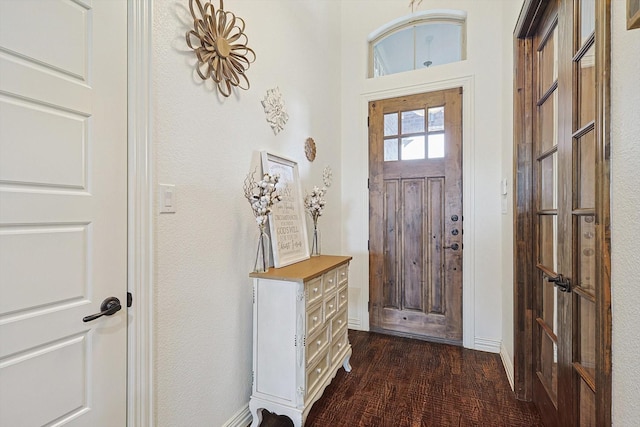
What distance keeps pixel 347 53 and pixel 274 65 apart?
1.50 m

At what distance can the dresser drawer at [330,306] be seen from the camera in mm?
1877

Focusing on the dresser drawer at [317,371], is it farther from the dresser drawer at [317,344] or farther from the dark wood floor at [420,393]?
the dark wood floor at [420,393]

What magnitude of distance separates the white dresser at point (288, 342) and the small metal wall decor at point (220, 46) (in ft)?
3.63

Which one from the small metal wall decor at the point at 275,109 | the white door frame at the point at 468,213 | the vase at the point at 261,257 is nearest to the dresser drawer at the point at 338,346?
the vase at the point at 261,257

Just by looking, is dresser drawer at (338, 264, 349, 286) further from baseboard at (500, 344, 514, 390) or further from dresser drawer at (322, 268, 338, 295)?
baseboard at (500, 344, 514, 390)

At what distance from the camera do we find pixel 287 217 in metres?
2.06

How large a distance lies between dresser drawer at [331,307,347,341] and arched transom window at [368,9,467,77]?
8.24 feet

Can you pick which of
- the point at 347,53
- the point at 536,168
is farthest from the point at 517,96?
the point at 347,53

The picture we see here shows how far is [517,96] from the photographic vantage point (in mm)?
1949

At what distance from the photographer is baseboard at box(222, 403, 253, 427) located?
158 cm

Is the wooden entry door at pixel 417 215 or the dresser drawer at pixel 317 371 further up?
the wooden entry door at pixel 417 215

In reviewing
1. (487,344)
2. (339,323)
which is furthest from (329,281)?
(487,344)

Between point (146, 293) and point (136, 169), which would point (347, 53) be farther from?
point (146, 293)

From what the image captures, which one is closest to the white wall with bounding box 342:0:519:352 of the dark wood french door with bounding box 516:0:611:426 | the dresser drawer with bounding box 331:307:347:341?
the dark wood french door with bounding box 516:0:611:426
